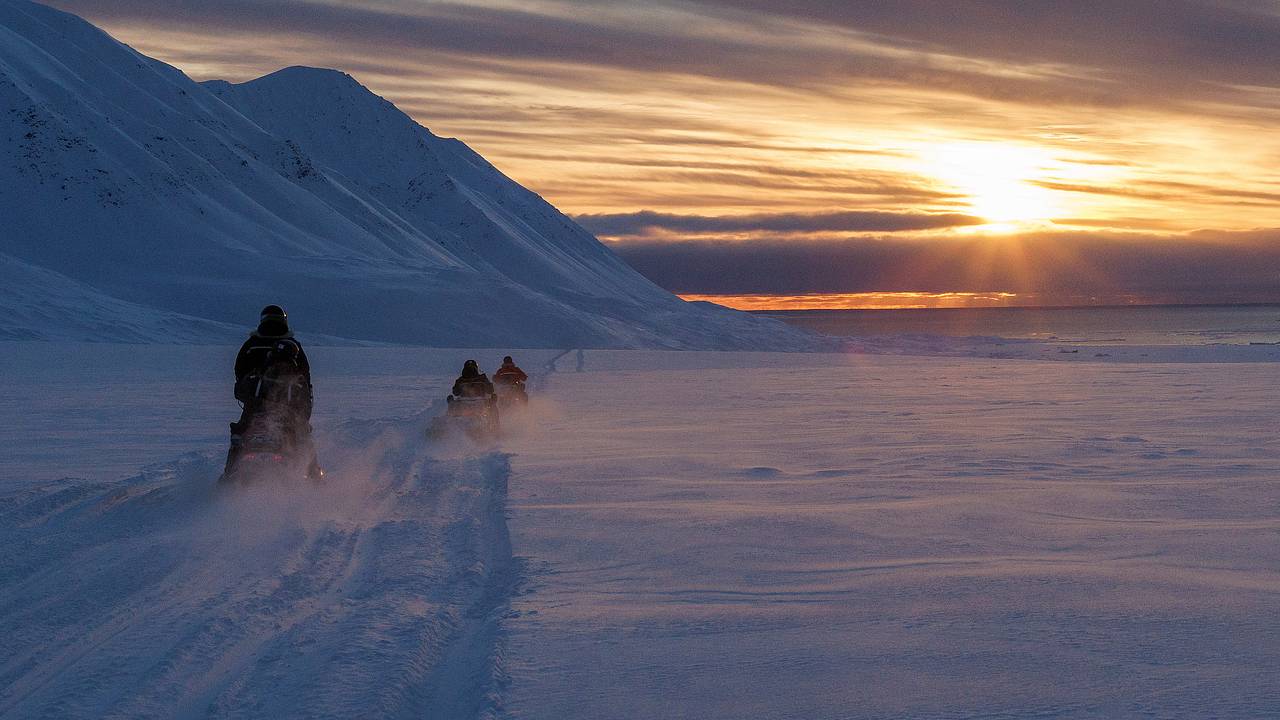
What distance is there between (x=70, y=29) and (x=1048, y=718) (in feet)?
615

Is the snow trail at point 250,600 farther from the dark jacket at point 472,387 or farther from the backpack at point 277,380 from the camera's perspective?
the dark jacket at point 472,387

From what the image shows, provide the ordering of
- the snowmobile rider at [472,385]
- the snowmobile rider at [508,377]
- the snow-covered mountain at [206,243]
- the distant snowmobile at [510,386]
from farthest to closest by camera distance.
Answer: the snow-covered mountain at [206,243]
the snowmobile rider at [508,377]
the distant snowmobile at [510,386]
the snowmobile rider at [472,385]

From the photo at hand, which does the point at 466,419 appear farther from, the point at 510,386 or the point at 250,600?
the point at 250,600

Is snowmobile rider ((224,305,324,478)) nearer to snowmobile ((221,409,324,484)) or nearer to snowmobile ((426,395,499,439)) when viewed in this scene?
snowmobile ((221,409,324,484))

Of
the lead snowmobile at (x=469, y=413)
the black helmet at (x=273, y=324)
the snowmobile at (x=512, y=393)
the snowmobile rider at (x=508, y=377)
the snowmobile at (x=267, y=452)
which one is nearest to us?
the snowmobile at (x=267, y=452)

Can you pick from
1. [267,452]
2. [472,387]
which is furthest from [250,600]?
[472,387]

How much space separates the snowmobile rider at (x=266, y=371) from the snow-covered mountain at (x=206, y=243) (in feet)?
204

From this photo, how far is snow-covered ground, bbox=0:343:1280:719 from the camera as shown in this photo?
15.9ft

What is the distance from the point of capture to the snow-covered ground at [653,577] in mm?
4852

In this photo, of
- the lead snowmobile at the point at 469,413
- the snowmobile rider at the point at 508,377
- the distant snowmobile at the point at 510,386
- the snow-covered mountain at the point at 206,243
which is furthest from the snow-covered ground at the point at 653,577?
the snow-covered mountain at the point at 206,243

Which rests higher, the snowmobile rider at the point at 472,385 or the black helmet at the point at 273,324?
the black helmet at the point at 273,324

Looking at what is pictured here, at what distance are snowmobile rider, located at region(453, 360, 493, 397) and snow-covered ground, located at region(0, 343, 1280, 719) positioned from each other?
2.99 ft

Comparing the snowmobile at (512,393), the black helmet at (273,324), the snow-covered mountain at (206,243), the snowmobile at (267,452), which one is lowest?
the snowmobile at (267,452)

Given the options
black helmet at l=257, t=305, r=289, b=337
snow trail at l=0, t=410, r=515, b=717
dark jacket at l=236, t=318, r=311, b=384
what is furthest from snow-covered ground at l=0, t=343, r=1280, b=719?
black helmet at l=257, t=305, r=289, b=337
